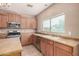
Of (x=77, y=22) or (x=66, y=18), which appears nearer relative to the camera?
(x=77, y=22)

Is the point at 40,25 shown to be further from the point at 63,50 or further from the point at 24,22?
the point at 63,50

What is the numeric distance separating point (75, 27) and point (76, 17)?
24 centimetres

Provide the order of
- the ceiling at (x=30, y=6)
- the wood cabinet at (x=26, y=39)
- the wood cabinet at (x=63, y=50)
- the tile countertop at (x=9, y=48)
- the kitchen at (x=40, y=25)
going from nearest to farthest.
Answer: the tile countertop at (x=9, y=48)
the wood cabinet at (x=63, y=50)
the kitchen at (x=40, y=25)
the ceiling at (x=30, y=6)
the wood cabinet at (x=26, y=39)

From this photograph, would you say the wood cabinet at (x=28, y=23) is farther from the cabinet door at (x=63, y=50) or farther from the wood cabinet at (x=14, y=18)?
the cabinet door at (x=63, y=50)

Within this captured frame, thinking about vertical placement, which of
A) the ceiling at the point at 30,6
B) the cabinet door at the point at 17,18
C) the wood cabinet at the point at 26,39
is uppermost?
the ceiling at the point at 30,6

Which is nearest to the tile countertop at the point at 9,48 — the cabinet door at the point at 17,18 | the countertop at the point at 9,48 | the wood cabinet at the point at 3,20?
the countertop at the point at 9,48

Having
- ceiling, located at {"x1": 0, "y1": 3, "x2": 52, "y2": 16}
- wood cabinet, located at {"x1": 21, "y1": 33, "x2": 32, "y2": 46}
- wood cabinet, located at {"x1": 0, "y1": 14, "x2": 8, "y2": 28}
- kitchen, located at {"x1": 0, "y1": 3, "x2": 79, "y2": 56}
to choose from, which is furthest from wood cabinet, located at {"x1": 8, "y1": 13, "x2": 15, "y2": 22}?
wood cabinet, located at {"x1": 21, "y1": 33, "x2": 32, "y2": 46}

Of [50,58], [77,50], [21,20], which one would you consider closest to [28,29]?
[21,20]

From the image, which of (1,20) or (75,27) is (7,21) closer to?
(1,20)

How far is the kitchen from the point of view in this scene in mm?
2424

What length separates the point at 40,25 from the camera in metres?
5.36

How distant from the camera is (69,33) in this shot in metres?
2.49

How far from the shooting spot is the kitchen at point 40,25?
2.42 meters

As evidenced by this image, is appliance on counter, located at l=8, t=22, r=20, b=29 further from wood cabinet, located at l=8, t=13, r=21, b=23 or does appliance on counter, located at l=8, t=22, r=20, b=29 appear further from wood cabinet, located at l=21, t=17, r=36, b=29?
wood cabinet, located at l=21, t=17, r=36, b=29
